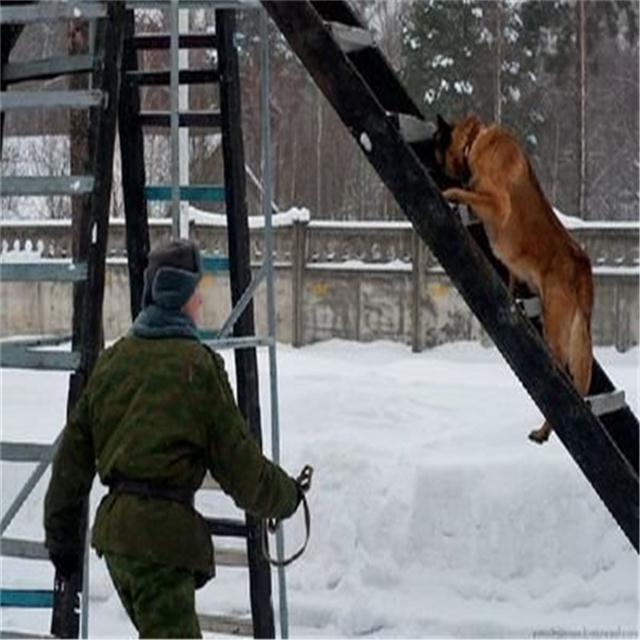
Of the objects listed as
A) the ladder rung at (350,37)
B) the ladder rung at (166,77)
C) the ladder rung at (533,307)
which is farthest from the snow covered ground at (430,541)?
the ladder rung at (350,37)

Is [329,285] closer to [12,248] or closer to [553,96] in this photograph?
[12,248]

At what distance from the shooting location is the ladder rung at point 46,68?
520 centimetres

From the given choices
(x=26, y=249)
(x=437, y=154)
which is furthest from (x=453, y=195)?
(x=26, y=249)

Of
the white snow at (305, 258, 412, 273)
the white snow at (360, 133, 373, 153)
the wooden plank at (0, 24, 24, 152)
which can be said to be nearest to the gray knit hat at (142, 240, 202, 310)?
the white snow at (360, 133, 373, 153)

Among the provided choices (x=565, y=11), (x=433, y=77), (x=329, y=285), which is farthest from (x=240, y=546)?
(x=565, y=11)

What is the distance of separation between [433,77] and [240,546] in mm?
15844

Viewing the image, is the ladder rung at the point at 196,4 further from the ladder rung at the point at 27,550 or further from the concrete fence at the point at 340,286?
the concrete fence at the point at 340,286

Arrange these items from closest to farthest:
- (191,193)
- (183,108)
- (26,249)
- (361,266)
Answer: (191,193) → (183,108) → (361,266) → (26,249)

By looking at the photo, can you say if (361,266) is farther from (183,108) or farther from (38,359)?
(38,359)

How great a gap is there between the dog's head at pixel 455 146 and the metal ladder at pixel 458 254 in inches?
22.8

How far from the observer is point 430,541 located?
365 inches

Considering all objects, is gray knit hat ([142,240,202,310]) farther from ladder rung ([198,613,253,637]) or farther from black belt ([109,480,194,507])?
ladder rung ([198,613,253,637])

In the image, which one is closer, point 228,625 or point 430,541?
point 228,625

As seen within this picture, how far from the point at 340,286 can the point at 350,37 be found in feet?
38.8
